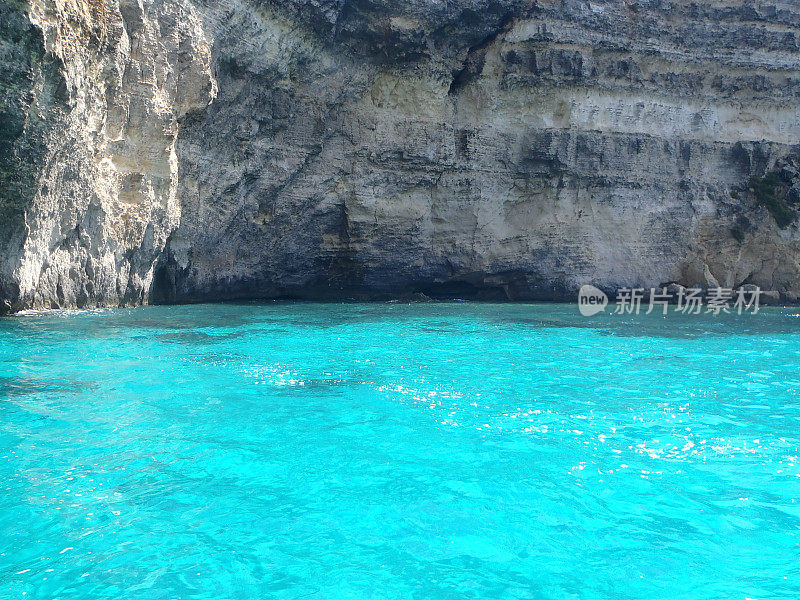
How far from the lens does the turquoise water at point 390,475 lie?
3244 mm

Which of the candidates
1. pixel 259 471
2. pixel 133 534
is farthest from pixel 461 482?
pixel 133 534

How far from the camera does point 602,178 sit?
1917cm

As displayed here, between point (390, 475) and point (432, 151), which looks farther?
point (432, 151)

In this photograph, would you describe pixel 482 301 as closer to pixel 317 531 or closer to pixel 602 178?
pixel 602 178

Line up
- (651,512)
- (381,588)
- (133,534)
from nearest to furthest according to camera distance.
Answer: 1. (381,588)
2. (133,534)
3. (651,512)

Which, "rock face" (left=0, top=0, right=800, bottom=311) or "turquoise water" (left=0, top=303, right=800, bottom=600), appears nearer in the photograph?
"turquoise water" (left=0, top=303, right=800, bottom=600)

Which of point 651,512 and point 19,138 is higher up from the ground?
point 19,138

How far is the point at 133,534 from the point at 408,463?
74.3 inches

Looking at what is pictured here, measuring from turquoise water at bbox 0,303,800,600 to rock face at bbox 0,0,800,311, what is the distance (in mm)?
5333

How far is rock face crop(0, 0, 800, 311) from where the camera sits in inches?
513

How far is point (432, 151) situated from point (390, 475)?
1439 cm

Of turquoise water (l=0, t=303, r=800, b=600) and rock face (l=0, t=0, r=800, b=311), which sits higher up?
rock face (l=0, t=0, r=800, b=311)

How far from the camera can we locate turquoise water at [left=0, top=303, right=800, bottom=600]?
324 centimetres

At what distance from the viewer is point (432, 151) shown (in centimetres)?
1803
